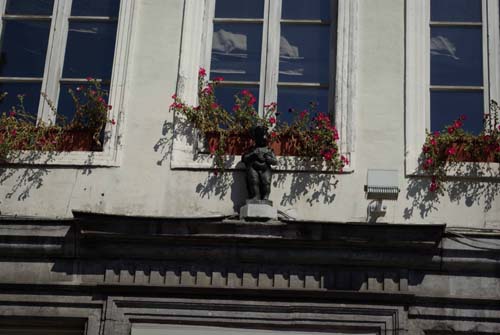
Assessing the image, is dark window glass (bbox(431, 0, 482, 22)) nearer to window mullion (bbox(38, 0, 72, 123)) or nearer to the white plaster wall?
the white plaster wall

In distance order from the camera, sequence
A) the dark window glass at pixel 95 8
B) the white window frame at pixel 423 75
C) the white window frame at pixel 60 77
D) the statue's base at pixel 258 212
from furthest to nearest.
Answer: the dark window glass at pixel 95 8 < the white window frame at pixel 60 77 < the white window frame at pixel 423 75 < the statue's base at pixel 258 212

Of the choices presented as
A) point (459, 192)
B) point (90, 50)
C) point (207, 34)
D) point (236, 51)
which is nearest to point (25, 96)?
point (90, 50)

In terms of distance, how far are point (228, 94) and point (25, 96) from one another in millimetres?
1791

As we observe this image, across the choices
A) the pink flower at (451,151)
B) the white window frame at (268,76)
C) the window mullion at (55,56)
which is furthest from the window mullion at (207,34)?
the pink flower at (451,151)

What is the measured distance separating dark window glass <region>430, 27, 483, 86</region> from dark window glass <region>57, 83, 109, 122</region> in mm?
2852

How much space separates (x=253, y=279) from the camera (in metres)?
8.27

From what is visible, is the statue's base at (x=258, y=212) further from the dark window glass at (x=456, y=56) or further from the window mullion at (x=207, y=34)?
the dark window glass at (x=456, y=56)

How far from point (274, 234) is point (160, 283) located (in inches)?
38.1

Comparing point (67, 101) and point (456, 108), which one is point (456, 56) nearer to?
point (456, 108)

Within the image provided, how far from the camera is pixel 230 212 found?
8.56m

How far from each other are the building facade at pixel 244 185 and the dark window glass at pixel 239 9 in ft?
0.07

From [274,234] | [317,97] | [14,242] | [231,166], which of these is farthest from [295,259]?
[14,242]

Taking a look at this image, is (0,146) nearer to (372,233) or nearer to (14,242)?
(14,242)

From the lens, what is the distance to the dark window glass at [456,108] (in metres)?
8.86
